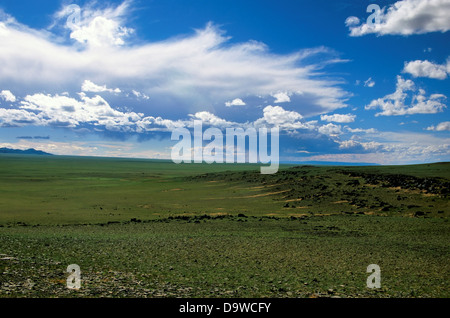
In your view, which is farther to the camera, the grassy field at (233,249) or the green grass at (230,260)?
the grassy field at (233,249)

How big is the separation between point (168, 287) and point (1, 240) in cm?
1345

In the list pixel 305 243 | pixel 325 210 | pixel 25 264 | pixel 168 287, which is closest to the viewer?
pixel 168 287

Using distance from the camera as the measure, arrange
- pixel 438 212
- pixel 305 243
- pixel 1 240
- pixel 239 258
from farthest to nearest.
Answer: pixel 438 212
pixel 305 243
pixel 1 240
pixel 239 258

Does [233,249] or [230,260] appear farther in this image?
[233,249]

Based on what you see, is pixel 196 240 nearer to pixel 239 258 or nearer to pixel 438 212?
pixel 239 258

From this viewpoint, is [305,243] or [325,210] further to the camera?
[325,210]

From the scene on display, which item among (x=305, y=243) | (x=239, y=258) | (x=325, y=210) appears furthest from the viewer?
(x=325, y=210)

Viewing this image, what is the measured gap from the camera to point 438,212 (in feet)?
111

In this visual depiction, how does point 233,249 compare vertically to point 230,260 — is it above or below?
below

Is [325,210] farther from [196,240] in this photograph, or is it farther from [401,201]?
[196,240]

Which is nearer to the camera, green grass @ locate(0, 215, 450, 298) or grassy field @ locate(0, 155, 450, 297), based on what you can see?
green grass @ locate(0, 215, 450, 298)

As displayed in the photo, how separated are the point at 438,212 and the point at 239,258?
27278mm
